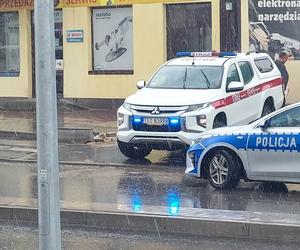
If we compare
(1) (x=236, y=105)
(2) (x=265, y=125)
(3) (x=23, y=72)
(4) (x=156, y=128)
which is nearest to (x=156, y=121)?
(4) (x=156, y=128)

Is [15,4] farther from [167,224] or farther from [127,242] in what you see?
[127,242]

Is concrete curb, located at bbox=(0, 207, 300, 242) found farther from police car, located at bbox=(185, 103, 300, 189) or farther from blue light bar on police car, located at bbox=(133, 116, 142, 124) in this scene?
blue light bar on police car, located at bbox=(133, 116, 142, 124)

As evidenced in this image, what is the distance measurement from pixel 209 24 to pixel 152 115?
361 inches

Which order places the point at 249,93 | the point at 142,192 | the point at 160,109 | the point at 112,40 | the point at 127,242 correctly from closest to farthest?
the point at 127,242 < the point at 142,192 < the point at 160,109 < the point at 249,93 < the point at 112,40

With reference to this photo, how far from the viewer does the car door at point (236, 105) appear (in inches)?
563

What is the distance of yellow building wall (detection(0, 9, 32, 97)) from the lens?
24.5 m

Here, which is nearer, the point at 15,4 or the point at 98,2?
the point at 98,2

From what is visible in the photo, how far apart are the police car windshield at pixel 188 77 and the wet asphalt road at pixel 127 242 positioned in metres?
6.06

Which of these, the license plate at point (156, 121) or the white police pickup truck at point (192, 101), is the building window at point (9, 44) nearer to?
the white police pickup truck at point (192, 101)

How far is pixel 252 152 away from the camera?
10.8m

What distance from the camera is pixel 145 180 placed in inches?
481

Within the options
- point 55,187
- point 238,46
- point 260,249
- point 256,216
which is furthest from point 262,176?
point 238,46

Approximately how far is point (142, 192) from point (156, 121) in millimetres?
2548

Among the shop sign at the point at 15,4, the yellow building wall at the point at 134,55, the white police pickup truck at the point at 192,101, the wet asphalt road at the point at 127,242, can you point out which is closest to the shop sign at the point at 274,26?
the yellow building wall at the point at 134,55
